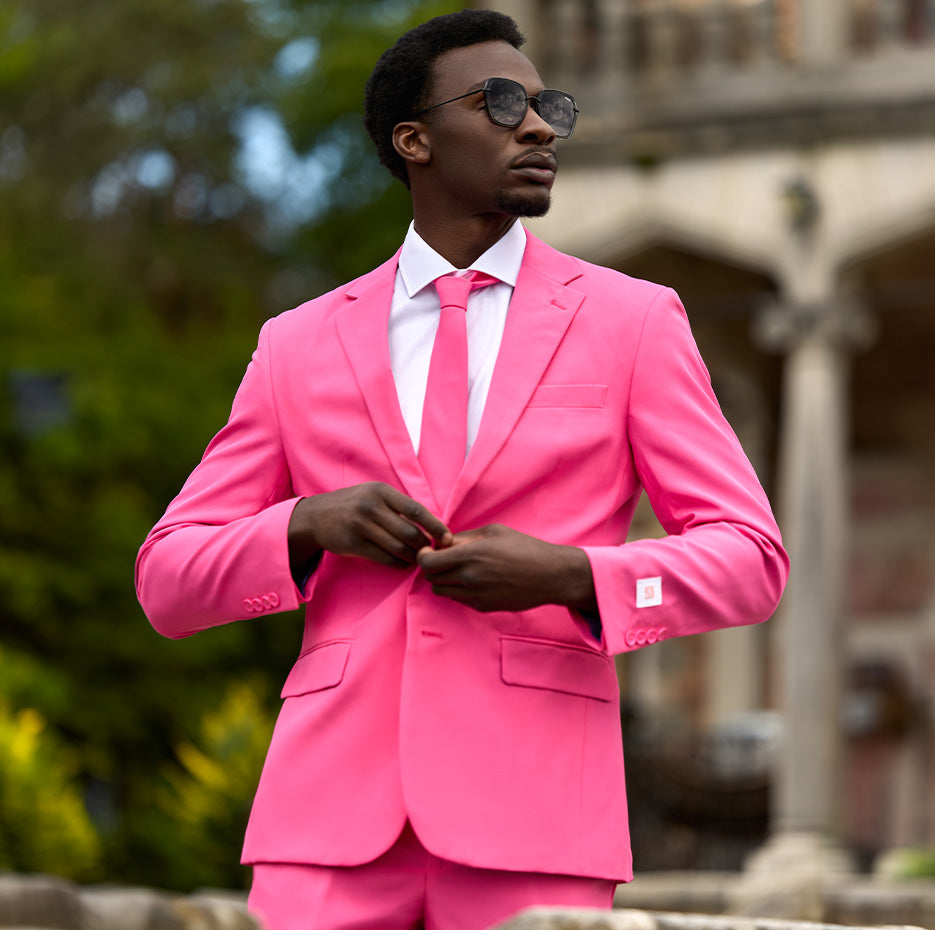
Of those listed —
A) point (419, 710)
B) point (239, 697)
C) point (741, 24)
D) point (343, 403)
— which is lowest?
point (239, 697)

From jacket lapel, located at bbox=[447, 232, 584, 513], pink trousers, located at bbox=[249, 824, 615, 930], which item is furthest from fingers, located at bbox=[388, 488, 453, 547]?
pink trousers, located at bbox=[249, 824, 615, 930]

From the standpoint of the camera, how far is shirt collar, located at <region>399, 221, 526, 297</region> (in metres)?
2.62

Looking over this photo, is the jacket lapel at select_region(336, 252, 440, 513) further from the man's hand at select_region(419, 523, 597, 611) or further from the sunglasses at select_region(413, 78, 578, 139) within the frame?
the sunglasses at select_region(413, 78, 578, 139)

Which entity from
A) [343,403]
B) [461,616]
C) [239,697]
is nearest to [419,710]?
[461,616]

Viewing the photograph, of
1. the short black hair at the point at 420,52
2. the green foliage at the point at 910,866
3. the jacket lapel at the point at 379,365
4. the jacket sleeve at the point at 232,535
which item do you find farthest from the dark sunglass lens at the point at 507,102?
the green foliage at the point at 910,866

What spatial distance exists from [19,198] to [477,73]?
61.5 ft

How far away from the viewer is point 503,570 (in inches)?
88.7

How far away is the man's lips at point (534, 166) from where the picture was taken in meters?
2.54

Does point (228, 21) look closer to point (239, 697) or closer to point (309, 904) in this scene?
point (239, 697)

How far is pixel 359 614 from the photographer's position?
248 cm

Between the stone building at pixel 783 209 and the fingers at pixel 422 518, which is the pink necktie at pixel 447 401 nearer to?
the fingers at pixel 422 518

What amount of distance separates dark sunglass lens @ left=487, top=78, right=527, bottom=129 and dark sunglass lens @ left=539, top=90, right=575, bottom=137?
0.05 m

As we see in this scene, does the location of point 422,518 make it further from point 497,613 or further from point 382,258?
point 382,258

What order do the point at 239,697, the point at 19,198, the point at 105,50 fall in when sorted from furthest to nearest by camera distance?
the point at 105,50, the point at 19,198, the point at 239,697
